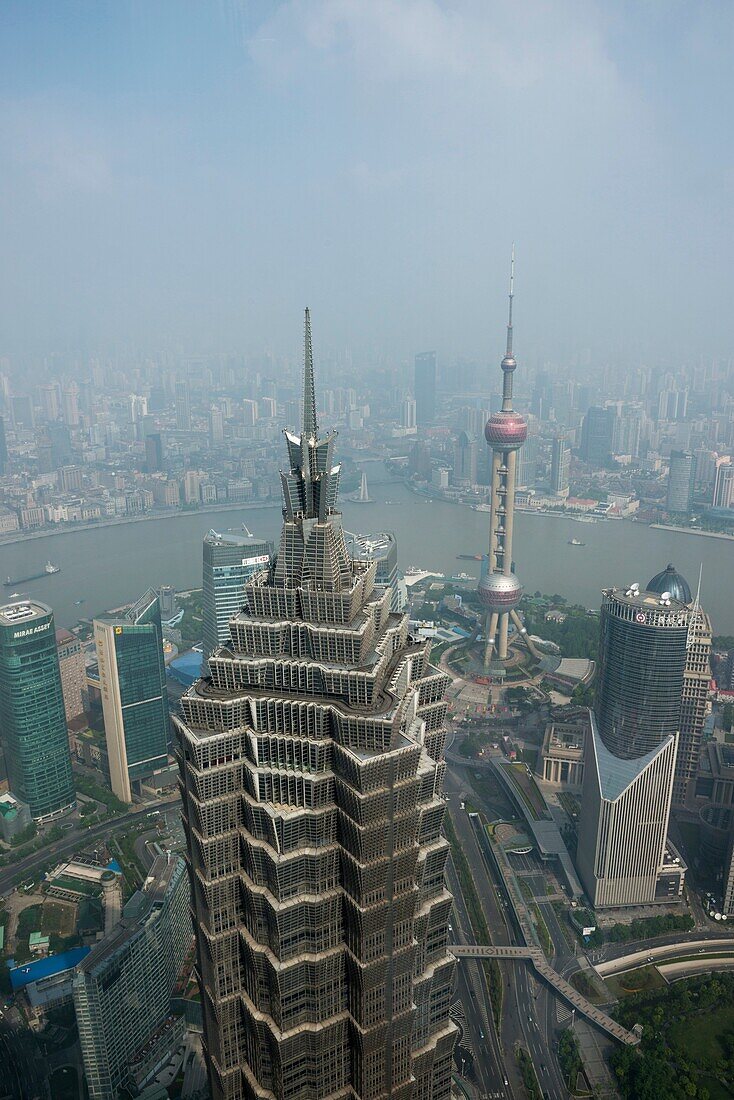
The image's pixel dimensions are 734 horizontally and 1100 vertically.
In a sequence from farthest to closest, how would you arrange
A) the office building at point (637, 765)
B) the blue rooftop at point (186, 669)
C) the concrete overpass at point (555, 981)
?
the blue rooftop at point (186, 669)
the office building at point (637, 765)
the concrete overpass at point (555, 981)

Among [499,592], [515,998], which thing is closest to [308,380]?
[515,998]

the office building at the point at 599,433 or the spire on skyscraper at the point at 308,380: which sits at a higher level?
the spire on skyscraper at the point at 308,380

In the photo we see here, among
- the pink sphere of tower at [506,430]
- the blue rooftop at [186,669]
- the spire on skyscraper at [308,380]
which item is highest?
the spire on skyscraper at [308,380]

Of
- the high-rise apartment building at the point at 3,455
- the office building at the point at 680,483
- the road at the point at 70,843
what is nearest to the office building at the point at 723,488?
the office building at the point at 680,483

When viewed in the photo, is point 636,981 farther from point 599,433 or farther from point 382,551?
point 599,433

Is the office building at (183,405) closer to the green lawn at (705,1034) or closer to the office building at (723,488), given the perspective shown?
the office building at (723,488)

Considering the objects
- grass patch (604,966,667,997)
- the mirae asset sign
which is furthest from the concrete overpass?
the mirae asset sign

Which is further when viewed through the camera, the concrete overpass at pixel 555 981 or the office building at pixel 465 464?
the office building at pixel 465 464

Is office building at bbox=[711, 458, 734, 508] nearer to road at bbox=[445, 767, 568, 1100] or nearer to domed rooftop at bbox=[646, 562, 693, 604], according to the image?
domed rooftop at bbox=[646, 562, 693, 604]
